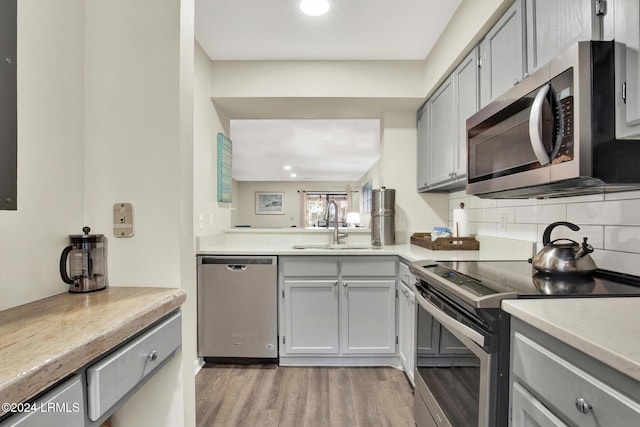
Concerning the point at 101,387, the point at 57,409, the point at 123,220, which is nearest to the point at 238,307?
the point at 123,220

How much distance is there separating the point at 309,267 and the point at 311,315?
36 cm

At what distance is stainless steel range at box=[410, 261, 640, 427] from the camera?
0.93 metres

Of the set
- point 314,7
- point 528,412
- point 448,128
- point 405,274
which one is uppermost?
point 314,7

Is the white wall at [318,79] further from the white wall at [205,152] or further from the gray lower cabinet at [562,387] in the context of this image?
the gray lower cabinet at [562,387]

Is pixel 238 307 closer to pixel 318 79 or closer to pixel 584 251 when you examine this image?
pixel 318 79

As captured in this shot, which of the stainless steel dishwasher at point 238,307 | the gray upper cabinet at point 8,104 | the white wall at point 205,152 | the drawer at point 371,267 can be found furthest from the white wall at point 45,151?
the drawer at point 371,267

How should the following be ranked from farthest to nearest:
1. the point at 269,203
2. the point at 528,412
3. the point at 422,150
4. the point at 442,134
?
the point at 269,203 < the point at 422,150 < the point at 442,134 < the point at 528,412

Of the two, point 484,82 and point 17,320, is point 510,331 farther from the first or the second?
point 484,82

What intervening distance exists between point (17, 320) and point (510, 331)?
131cm

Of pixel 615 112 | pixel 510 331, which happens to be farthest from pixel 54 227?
pixel 615 112

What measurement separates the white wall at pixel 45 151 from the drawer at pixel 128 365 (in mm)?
382

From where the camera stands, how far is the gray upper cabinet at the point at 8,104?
0.70 metres

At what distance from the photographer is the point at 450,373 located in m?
1.24

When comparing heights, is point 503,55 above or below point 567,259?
above
